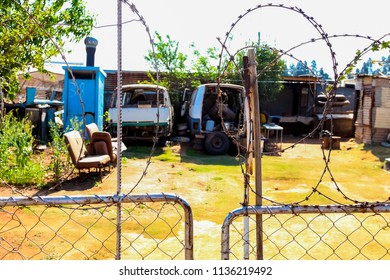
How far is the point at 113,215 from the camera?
5.67m

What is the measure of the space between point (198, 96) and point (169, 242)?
26.6 feet

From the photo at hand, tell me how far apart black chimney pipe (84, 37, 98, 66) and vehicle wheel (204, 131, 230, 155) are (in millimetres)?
4042

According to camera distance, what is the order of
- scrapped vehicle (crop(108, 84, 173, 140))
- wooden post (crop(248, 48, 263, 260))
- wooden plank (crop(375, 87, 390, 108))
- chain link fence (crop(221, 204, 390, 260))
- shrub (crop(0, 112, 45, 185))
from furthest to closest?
1. wooden plank (crop(375, 87, 390, 108))
2. scrapped vehicle (crop(108, 84, 173, 140))
3. shrub (crop(0, 112, 45, 185))
4. chain link fence (crop(221, 204, 390, 260))
5. wooden post (crop(248, 48, 263, 260))

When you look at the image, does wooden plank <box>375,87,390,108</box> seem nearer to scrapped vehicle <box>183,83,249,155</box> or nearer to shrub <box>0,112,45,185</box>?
scrapped vehicle <box>183,83,249,155</box>

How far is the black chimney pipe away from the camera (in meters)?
11.4

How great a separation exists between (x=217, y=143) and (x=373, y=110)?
7019 mm

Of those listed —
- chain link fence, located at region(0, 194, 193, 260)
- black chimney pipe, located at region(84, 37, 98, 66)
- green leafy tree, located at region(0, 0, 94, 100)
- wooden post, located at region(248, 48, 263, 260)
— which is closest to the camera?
wooden post, located at region(248, 48, 263, 260)

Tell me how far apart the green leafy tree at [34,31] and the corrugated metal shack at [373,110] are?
10810 mm

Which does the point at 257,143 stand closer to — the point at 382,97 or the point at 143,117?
the point at 143,117

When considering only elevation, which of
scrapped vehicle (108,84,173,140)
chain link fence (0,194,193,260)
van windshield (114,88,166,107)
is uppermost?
van windshield (114,88,166,107)

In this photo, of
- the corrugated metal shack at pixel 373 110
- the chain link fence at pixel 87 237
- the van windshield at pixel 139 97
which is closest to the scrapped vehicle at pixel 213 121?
the van windshield at pixel 139 97

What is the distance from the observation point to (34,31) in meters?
5.45

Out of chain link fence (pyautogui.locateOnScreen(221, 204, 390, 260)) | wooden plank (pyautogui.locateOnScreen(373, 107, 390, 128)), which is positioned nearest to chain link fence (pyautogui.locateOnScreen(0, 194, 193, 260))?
chain link fence (pyautogui.locateOnScreen(221, 204, 390, 260))

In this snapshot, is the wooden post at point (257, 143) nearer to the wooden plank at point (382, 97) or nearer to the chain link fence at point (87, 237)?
the chain link fence at point (87, 237)
